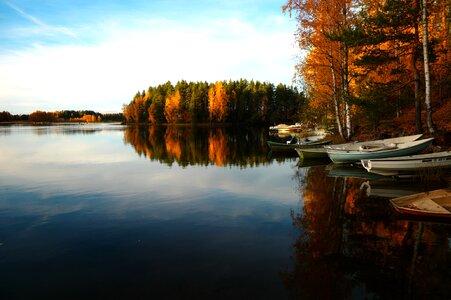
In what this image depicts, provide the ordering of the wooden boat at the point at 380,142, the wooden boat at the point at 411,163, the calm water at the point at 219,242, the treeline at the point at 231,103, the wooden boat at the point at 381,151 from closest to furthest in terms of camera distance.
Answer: the calm water at the point at 219,242
the wooden boat at the point at 411,163
the wooden boat at the point at 381,151
the wooden boat at the point at 380,142
the treeline at the point at 231,103

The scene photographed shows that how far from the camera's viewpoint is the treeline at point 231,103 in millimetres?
110500

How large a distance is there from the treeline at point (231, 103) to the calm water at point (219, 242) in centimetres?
9452

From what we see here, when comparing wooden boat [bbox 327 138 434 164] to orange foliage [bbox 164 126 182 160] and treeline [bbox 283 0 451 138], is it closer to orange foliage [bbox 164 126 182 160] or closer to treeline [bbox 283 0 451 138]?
treeline [bbox 283 0 451 138]

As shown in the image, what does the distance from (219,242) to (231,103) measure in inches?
4262

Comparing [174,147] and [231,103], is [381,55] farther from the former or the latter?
[231,103]

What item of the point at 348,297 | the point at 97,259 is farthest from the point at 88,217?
the point at 348,297

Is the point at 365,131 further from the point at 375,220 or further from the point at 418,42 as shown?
the point at 375,220

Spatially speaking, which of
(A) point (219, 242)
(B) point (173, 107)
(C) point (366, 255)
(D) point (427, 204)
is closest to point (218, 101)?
(B) point (173, 107)

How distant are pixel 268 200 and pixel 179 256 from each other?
6.41 metres

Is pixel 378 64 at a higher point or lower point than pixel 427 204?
higher

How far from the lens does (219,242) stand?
919cm

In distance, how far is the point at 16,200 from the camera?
14.2 metres

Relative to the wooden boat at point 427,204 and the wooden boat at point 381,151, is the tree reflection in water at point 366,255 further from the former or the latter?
the wooden boat at point 381,151

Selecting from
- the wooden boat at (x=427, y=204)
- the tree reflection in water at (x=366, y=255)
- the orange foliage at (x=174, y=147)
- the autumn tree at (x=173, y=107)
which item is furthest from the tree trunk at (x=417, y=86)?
the autumn tree at (x=173, y=107)
